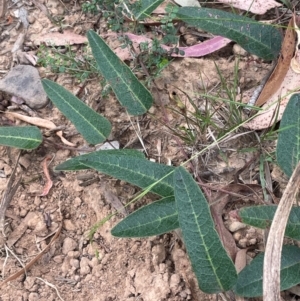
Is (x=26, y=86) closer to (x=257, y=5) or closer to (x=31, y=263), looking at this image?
(x=31, y=263)

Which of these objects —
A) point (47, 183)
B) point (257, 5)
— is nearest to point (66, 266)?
point (47, 183)

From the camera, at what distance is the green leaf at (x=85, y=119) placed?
65.1 inches

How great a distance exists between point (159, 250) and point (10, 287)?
1.48 ft

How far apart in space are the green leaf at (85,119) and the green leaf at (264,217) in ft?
1.71

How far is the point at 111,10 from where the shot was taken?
1791mm

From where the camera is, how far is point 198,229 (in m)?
1.31

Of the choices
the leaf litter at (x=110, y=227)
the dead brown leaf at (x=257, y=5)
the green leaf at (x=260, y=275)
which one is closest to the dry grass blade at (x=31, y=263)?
the leaf litter at (x=110, y=227)

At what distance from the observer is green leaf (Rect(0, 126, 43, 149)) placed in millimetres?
1674

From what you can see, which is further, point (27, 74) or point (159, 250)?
point (27, 74)

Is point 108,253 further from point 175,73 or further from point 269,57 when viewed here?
point 269,57

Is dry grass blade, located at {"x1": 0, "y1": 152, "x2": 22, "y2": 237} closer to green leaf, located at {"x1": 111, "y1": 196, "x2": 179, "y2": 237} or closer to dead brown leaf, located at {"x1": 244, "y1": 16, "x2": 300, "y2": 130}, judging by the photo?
green leaf, located at {"x1": 111, "y1": 196, "x2": 179, "y2": 237}

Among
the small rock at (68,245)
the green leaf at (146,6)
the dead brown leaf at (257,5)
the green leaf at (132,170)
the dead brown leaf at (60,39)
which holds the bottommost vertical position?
the small rock at (68,245)

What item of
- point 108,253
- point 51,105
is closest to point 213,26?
point 51,105

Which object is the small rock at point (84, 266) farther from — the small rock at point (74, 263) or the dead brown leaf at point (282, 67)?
the dead brown leaf at point (282, 67)
